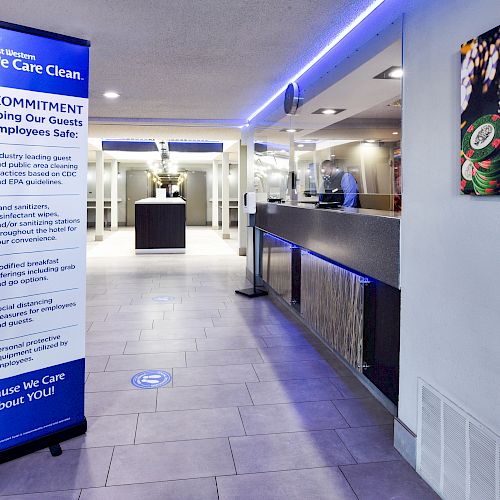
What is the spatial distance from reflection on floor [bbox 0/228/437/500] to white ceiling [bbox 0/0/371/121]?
2740 millimetres

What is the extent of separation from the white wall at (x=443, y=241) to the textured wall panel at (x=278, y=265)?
283cm

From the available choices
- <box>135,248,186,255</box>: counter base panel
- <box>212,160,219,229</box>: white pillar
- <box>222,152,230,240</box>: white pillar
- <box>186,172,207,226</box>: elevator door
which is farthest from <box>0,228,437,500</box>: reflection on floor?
<box>186,172,207,226</box>: elevator door

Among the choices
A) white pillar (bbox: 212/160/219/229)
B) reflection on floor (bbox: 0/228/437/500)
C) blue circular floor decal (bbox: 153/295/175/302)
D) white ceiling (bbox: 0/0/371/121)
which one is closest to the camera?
reflection on floor (bbox: 0/228/437/500)

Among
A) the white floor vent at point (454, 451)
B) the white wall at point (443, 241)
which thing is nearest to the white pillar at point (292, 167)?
the white wall at point (443, 241)

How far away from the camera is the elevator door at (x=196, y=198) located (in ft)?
78.2

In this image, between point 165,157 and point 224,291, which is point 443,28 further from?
point 165,157

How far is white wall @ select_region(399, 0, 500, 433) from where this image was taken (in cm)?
204

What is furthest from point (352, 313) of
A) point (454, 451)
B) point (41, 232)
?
point (41, 232)

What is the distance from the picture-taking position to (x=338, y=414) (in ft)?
10.8

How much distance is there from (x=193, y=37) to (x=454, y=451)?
364 cm

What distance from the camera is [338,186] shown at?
5.77m

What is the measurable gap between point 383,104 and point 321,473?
280 centimetres

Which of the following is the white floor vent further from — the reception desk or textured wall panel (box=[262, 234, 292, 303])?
the reception desk

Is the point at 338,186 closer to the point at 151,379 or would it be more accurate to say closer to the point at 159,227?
the point at 151,379
